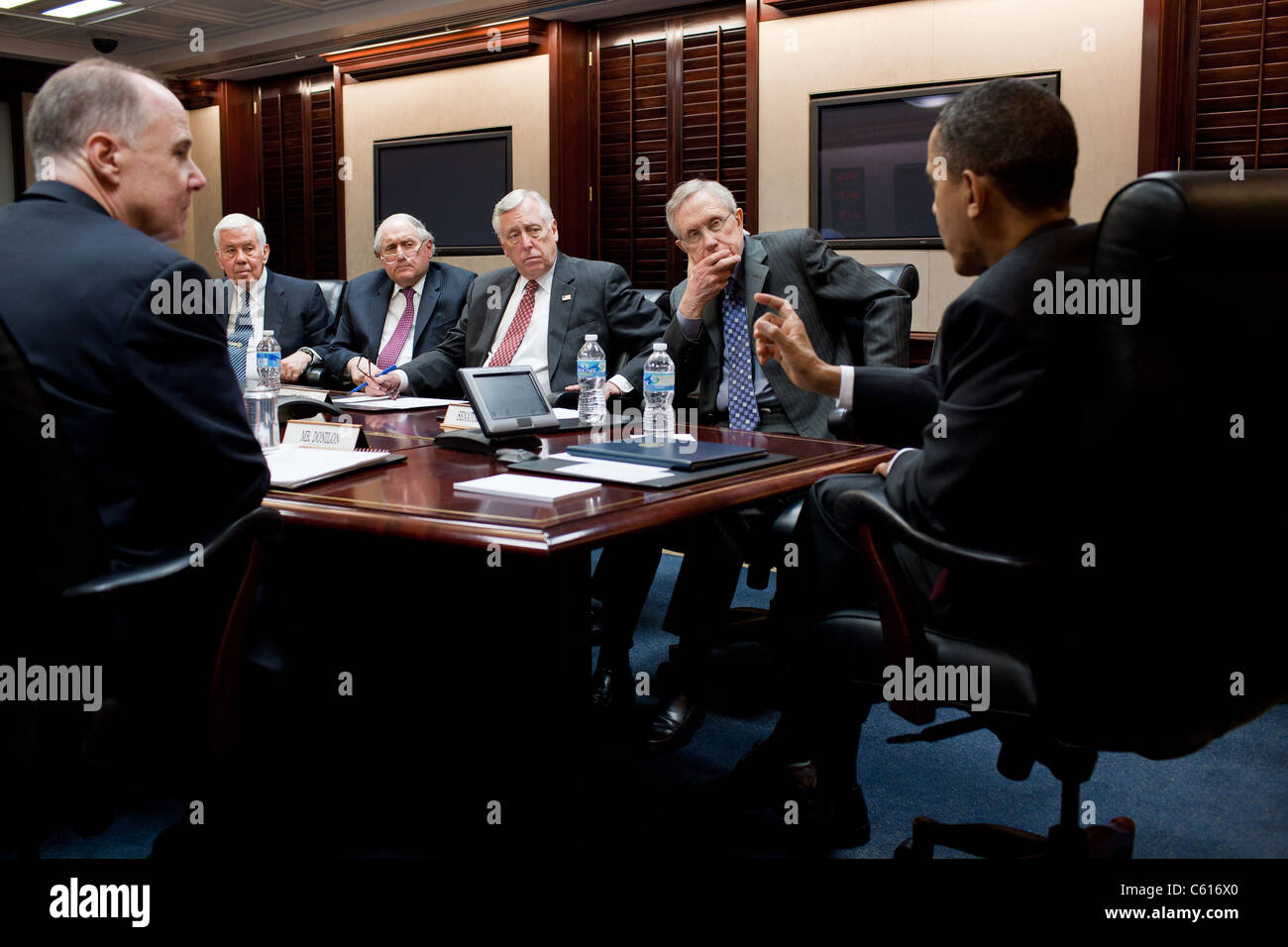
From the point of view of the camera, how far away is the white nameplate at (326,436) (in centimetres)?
231

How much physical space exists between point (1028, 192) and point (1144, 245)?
0.35m

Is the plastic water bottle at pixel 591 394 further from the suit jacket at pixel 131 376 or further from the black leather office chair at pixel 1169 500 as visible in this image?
the black leather office chair at pixel 1169 500

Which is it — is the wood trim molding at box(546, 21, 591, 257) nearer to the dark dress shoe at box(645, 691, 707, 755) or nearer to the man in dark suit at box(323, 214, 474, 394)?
the man in dark suit at box(323, 214, 474, 394)

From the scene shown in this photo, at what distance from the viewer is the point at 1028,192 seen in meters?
1.61

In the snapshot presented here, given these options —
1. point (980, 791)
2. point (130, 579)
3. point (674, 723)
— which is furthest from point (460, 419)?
point (980, 791)

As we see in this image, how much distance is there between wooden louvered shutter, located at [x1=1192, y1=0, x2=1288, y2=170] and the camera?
4344mm

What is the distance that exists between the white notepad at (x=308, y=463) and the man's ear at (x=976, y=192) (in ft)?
3.82

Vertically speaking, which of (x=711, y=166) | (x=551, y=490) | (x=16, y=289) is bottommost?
(x=551, y=490)

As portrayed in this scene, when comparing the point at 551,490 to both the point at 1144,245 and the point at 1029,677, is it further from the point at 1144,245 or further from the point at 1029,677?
the point at 1144,245

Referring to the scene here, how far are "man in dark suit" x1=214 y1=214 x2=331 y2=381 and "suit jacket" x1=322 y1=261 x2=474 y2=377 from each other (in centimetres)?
18

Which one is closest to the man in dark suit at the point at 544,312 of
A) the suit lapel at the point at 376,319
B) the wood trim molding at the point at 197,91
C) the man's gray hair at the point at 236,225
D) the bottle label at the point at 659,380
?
the suit lapel at the point at 376,319

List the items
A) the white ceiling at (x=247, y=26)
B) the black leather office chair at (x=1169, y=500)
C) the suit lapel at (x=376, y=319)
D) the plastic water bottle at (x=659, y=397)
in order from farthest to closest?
1. the white ceiling at (x=247, y=26)
2. the suit lapel at (x=376, y=319)
3. the plastic water bottle at (x=659, y=397)
4. the black leather office chair at (x=1169, y=500)

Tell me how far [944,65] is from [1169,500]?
427cm
